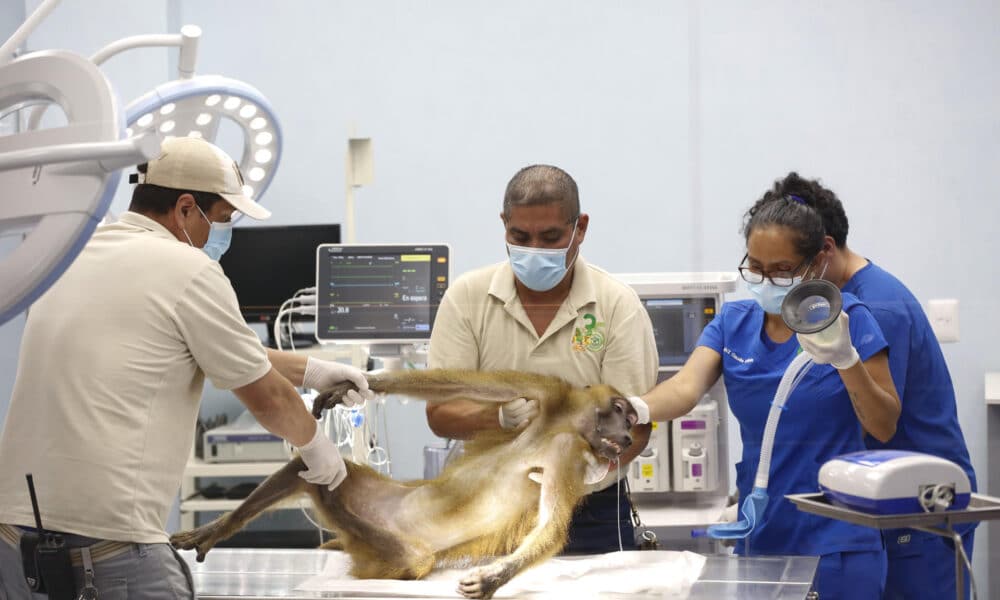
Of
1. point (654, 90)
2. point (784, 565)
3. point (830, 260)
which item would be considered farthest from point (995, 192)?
point (784, 565)

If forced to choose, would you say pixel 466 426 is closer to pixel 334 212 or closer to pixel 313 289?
pixel 313 289

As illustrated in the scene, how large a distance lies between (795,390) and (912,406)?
0.27 meters

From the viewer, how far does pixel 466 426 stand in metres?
2.35

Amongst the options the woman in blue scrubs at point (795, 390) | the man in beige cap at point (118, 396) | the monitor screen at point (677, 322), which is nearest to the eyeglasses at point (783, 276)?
the woman in blue scrubs at point (795, 390)

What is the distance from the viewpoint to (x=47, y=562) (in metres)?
1.74

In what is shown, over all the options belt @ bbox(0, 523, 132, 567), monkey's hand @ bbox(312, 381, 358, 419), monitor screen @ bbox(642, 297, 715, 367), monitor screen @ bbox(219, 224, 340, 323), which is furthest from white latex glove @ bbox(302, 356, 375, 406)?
monitor screen @ bbox(642, 297, 715, 367)

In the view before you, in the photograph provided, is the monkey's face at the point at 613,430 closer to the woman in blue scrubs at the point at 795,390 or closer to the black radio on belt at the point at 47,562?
the woman in blue scrubs at the point at 795,390

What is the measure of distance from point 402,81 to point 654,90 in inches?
27.9

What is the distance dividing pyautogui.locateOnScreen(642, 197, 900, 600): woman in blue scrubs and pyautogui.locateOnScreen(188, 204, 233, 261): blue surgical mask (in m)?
1.07

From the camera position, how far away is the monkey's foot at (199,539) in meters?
2.29

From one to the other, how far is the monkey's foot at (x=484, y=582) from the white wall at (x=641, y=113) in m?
0.47

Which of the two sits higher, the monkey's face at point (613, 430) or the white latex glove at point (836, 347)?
the white latex glove at point (836, 347)

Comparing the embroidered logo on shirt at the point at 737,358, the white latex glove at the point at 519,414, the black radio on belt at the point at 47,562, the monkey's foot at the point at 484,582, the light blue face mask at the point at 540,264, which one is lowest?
the monkey's foot at the point at 484,582

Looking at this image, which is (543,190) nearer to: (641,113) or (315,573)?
(641,113)
